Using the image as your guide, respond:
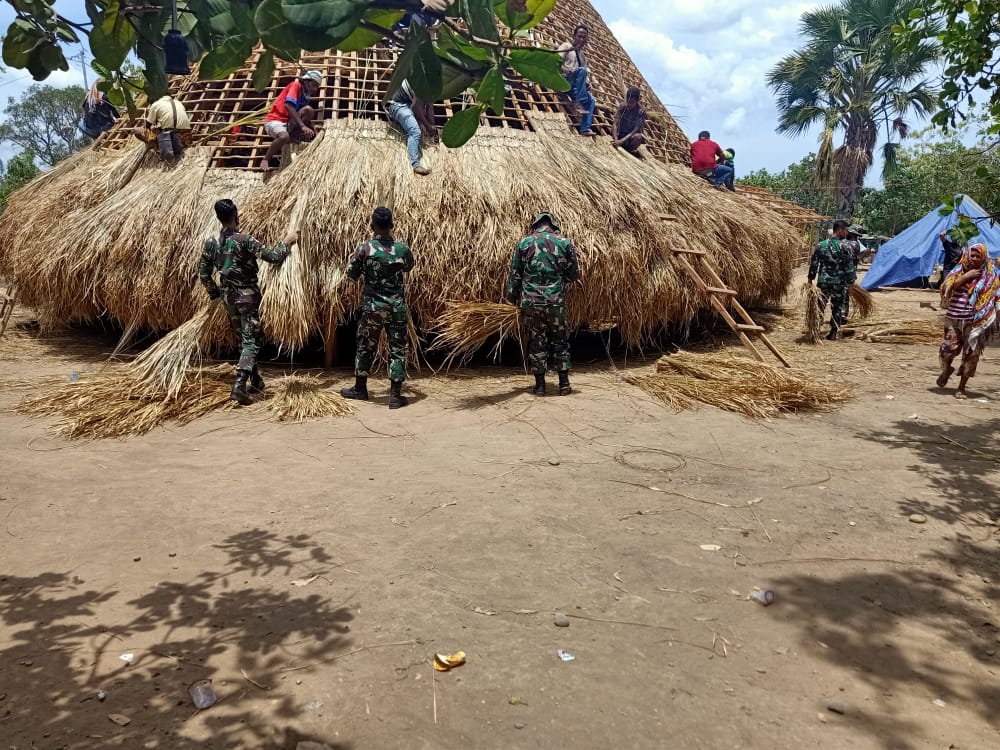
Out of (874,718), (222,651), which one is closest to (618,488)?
(874,718)

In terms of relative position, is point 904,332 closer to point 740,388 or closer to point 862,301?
point 862,301

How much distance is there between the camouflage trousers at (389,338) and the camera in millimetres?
5414

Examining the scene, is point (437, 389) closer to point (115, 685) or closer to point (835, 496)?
point (835, 496)

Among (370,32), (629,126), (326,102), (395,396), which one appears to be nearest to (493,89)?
(370,32)

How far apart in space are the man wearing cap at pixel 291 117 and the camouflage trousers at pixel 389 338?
239 cm

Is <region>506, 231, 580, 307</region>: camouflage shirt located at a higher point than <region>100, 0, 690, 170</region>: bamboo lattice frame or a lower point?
lower

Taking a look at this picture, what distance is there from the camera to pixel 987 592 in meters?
2.64

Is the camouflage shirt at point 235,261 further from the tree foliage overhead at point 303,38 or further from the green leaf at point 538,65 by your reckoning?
the green leaf at point 538,65

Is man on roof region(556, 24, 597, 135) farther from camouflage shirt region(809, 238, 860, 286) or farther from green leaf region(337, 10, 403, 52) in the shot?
green leaf region(337, 10, 403, 52)

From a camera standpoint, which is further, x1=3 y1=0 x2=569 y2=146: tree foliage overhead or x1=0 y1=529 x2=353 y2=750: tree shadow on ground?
x1=0 y1=529 x2=353 y2=750: tree shadow on ground

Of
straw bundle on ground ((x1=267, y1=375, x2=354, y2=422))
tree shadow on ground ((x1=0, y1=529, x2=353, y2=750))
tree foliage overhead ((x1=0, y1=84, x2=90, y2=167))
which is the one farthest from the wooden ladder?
tree foliage overhead ((x1=0, y1=84, x2=90, y2=167))

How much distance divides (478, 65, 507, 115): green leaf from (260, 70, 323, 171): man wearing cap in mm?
5973

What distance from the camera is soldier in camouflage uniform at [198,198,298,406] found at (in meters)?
5.27

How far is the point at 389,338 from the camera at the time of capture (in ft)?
18.0
